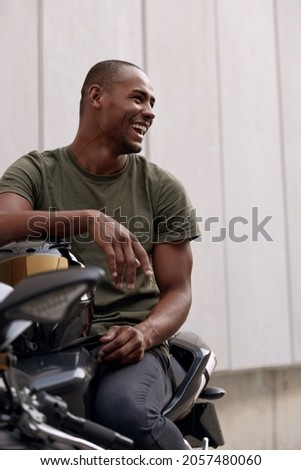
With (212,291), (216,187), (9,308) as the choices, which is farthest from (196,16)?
(9,308)

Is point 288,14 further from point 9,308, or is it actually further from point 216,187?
point 9,308

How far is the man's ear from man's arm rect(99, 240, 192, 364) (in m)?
0.50

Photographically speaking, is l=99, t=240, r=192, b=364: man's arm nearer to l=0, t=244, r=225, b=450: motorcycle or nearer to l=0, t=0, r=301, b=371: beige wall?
l=0, t=244, r=225, b=450: motorcycle

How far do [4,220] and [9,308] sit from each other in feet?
3.50

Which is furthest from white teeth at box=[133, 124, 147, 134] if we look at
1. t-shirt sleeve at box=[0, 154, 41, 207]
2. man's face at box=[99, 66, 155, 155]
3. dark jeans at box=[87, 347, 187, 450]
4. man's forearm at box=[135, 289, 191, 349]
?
dark jeans at box=[87, 347, 187, 450]

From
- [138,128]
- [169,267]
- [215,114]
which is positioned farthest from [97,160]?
[215,114]

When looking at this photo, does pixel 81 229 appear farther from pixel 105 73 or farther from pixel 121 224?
pixel 105 73

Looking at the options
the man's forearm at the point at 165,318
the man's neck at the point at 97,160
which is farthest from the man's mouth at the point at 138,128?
the man's forearm at the point at 165,318

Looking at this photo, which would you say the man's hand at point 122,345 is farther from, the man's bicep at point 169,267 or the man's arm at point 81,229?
the man's bicep at point 169,267

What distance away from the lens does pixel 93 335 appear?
2.23 m

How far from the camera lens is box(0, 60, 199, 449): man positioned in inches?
83.2

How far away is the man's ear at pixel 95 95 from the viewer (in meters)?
2.76

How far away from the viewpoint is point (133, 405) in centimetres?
207

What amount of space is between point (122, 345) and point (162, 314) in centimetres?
26
